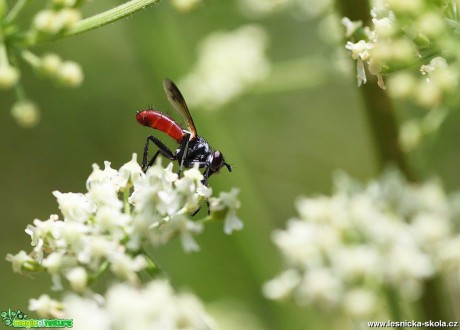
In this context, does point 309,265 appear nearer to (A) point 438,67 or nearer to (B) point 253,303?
(A) point 438,67

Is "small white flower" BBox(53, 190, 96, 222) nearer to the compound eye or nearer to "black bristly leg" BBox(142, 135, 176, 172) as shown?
"black bristly leg" BBox(142, 135, 176, 172)

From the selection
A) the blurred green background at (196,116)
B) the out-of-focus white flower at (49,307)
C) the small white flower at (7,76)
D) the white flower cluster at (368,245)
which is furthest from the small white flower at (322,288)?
the blurred green background at (196,116)

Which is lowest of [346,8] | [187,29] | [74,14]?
[74,14]

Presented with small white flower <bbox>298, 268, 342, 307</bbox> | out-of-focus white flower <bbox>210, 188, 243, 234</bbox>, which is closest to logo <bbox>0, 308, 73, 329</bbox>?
out-of-focus white flower <bbox>210, 188, 243, 234</bbox>

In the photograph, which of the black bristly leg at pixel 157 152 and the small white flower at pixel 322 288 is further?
the black bristly leg at pixel 157 152

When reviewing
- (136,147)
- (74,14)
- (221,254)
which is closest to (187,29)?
(136,147)

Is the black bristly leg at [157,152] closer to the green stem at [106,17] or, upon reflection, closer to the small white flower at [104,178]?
the small white flower at [104,178]

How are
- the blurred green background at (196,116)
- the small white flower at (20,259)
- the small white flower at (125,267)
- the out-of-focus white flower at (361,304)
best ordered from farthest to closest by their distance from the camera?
the blurred green background at (196,116) → the out-of-focus white flower at (361,304) → the small white flower at (20,259) → the small white flower at (125,267)

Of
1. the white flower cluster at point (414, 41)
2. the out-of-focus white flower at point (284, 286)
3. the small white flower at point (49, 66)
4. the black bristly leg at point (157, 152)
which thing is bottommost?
the out-of-focus white flower at point (284, 286)
